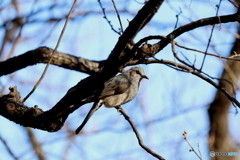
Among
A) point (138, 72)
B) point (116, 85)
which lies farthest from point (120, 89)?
point (138, 72)

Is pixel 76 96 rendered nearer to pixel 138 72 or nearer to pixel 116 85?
pixel 116 85

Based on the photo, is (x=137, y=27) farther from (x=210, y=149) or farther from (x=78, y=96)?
(x=210, y=149)

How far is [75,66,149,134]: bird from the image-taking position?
4824mm

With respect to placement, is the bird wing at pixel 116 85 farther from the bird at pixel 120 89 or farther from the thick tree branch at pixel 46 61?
the thick tree branch at pixel 46 61

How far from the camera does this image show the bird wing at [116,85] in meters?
4.89

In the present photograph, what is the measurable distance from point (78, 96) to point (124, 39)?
867mm

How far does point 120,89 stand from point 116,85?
0.30 ft

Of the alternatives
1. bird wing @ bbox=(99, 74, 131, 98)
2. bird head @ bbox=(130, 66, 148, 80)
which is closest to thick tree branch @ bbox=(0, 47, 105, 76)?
bird wing @ bbox=(99, 74, 131, 98)

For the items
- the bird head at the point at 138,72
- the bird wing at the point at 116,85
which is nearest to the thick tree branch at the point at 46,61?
the bird wing at the point at 116,85

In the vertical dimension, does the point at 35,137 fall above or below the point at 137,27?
above

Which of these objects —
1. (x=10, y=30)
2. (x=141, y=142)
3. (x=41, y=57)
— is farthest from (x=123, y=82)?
(x=10, y=30)

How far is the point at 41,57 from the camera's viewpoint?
473cm

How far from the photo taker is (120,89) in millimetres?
5277

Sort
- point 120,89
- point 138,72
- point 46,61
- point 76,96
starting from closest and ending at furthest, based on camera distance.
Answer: point 76,96, point 46,61, point 120,89, point 138,72
